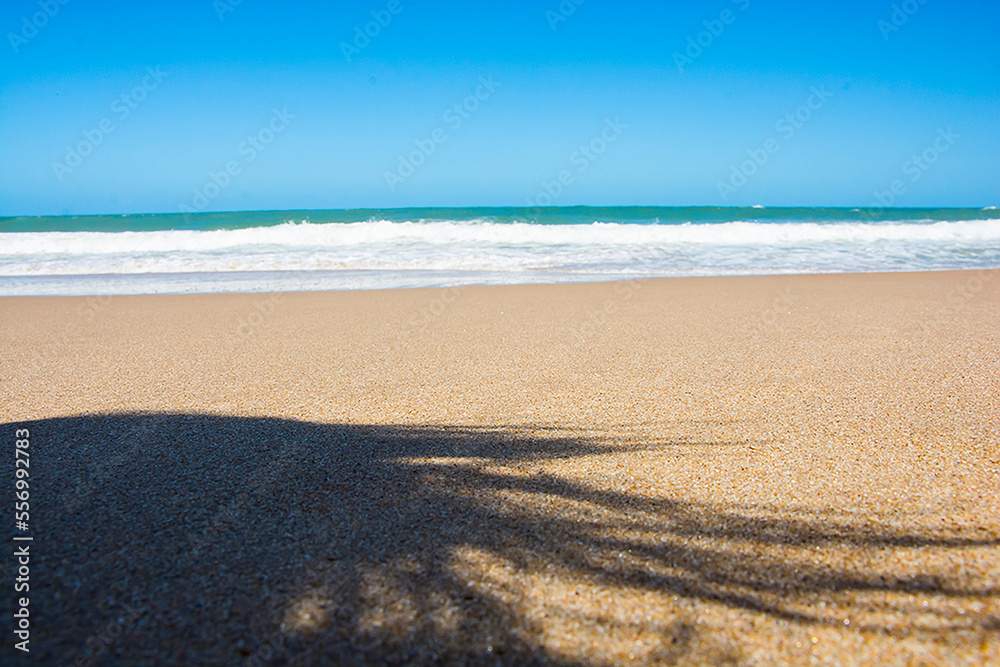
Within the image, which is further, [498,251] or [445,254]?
[498,251]

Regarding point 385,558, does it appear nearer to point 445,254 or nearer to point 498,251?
point 445,254

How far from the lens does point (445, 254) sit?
15.3 metres

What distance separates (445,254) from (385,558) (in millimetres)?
13829

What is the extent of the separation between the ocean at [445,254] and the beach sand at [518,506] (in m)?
6.40

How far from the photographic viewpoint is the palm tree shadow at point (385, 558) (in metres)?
1.46

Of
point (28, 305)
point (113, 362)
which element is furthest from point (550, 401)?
point (28, 305)

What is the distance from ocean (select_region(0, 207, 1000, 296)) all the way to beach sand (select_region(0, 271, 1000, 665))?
6400mm

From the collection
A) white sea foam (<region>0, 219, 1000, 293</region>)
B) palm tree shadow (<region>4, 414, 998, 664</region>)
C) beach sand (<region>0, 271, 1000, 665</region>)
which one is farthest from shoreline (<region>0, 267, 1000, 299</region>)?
palm tree shadow (<region>4, 414, 998, 664</region>)

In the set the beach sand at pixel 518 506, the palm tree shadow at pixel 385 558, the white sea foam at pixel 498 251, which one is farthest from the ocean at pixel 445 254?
the palm tree shadow at pixel 385 558

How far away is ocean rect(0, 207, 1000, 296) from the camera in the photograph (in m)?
11.4

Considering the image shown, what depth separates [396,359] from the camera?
4.67 m

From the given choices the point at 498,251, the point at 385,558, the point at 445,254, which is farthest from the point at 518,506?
the point at 498,251

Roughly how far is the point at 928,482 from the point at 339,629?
2085 millimetres

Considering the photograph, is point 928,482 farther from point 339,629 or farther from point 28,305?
point 28,305
